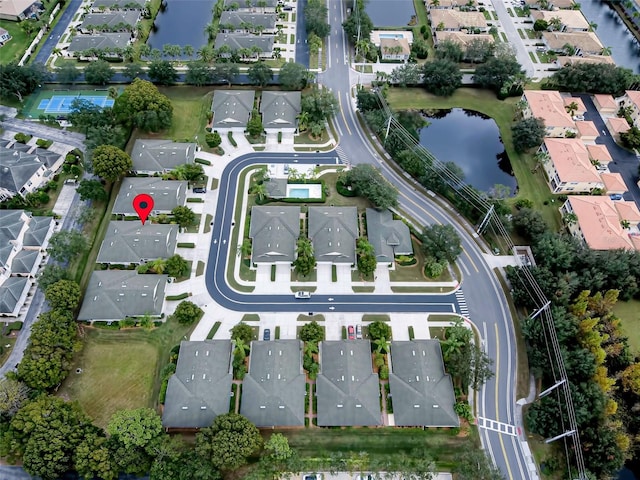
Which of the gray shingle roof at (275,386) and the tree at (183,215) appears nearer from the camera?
the gray shingle roof at (275,386)

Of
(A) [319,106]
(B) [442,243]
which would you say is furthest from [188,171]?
(B) [442,243]

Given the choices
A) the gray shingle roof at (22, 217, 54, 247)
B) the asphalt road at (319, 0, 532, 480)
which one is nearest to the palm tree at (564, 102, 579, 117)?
the asphalt road at (319, 0, 532, 480)

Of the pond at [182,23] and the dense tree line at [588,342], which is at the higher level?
the pond at [182,23]

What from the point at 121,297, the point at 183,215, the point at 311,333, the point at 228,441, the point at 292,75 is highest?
the point at 292,75

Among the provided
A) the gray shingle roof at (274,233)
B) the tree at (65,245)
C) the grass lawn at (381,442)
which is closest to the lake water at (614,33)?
the gray shingle roof at (274,233)

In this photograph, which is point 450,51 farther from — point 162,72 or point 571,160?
point 162,72

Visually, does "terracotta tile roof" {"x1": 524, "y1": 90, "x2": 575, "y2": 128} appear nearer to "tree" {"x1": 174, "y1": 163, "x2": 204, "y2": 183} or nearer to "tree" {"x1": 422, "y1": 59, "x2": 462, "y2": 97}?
"tree" {"x1": 422, "y1": 59, "x2": 462, "y2": 97}

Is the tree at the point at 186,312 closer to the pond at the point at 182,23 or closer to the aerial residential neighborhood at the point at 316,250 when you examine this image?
the aerial residential neighborhood at the point at 316,250
